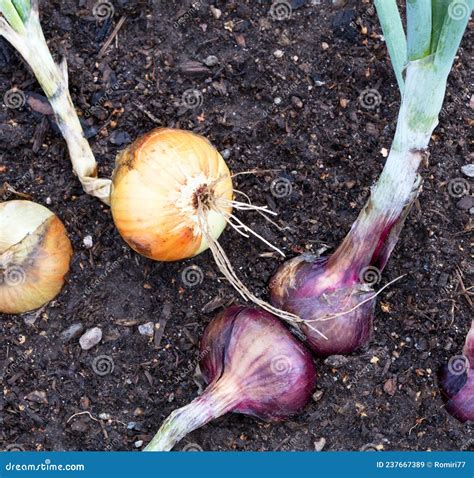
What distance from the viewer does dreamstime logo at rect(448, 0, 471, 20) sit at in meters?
1.13

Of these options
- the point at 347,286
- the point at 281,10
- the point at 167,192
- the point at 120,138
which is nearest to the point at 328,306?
the point at 347,286


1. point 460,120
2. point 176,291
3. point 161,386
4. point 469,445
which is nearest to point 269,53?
point 460,120

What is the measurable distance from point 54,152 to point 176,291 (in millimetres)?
436

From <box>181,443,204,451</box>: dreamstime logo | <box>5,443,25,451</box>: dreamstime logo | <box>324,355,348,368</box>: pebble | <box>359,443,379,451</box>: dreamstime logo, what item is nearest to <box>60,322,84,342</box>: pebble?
<box>5,443,25,451</box>: dreamstime logo

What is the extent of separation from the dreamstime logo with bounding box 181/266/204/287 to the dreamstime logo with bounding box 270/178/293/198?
260 mm

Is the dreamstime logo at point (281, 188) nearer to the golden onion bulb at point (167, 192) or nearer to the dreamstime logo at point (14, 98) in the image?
the golden onion bulb at point (167, 192)

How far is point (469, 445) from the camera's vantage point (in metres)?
1.55

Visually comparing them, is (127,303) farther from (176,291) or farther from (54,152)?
(54,152)

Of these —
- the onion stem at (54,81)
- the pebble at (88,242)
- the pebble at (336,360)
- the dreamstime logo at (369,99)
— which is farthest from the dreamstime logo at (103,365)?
the dreamstime logo at (369,99)

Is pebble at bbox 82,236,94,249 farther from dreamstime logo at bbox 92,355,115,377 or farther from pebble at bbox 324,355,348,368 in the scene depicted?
pebble at bbox 324,355,348,368

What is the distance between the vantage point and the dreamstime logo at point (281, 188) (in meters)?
1.65

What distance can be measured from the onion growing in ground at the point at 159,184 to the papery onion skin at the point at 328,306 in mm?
50
